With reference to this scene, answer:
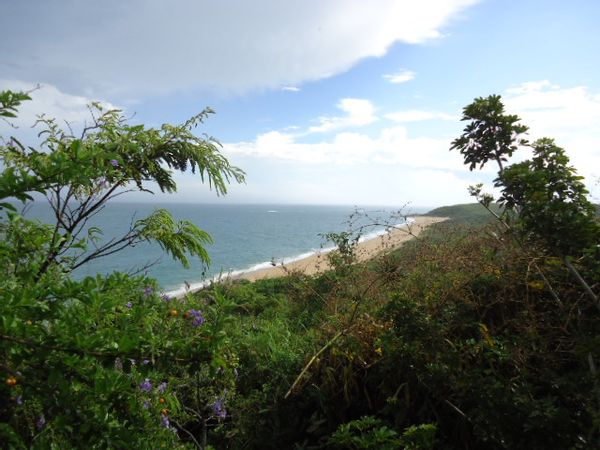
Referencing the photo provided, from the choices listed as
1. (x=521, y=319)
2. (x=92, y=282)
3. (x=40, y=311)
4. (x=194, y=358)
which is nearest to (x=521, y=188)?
(x=521, y=319)

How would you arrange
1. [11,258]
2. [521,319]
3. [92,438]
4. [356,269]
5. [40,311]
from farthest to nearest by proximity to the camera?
1. [356,269]
2. [521,319]
3. [11,258]
4. [92,438]
5. [40,311]

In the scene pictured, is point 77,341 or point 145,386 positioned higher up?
point 77,341

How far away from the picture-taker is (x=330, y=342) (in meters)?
3.37

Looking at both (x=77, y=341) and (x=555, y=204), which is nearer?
(x=77, y=341)

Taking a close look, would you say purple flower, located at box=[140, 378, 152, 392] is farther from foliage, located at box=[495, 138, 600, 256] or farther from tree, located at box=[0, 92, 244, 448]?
foliage, located at box=[495, 138, 600, 256]

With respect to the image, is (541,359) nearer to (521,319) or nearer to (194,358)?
(521,319)

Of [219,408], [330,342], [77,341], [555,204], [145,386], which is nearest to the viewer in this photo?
[77,341]

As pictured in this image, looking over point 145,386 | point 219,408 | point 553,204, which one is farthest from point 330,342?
point 553,204

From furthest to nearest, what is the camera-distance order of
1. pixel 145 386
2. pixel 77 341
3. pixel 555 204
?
1. pixel 145 386
2. pixel 555 204
3. pixel 77 341

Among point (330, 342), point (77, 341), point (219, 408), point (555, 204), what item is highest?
point (555, 204)

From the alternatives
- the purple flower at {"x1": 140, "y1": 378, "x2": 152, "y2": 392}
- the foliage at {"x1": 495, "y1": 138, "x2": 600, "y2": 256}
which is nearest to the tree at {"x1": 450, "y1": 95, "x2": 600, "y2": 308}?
the foliage at {"x1": 495, "y1": 138, "x2": 600, "y2": 256}

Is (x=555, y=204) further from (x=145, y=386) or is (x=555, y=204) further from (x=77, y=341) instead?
(x=145, y=386)

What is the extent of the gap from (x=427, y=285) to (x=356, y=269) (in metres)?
3.06

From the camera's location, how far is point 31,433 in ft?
8.06
